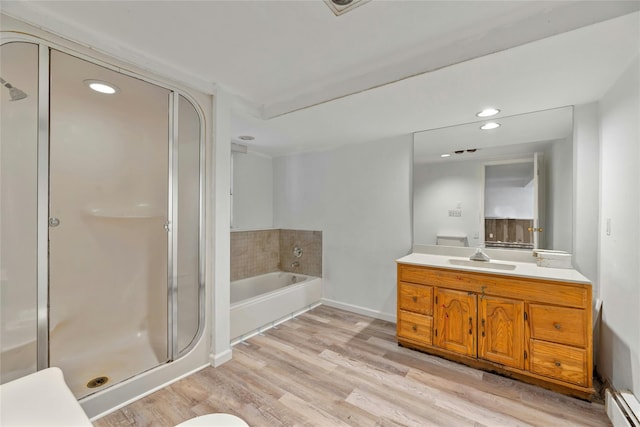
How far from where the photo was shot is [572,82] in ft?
6.31

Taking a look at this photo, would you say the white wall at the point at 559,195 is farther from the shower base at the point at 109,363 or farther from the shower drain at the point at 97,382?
the shower drain at the point at 97,382

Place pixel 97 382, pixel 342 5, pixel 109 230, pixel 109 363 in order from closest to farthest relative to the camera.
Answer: pixel 342 5 → pixel 97 382 → pixel 109 363 → pixel 109 230

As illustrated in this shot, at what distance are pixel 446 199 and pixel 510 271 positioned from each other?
3.31 feet

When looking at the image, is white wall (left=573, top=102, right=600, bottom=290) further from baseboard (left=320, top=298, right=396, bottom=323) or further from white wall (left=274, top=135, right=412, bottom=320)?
baseboard (left=320, top=298, right=396, bottom=323)

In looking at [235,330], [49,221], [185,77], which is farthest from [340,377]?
[185,77]

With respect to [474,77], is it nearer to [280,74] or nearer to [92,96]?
[280,74]

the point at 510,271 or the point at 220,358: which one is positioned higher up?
the point at 510,271

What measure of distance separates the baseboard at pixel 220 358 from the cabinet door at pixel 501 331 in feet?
7.01

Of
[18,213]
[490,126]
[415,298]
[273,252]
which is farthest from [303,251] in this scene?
[18,213]

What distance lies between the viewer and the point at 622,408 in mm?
1575

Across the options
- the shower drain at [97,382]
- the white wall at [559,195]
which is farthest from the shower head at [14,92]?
the white wall at [559,195]

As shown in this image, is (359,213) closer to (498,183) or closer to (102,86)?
(498,183)

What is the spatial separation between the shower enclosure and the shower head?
22 mm

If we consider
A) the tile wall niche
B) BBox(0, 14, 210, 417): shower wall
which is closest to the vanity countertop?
the tile wall niche
